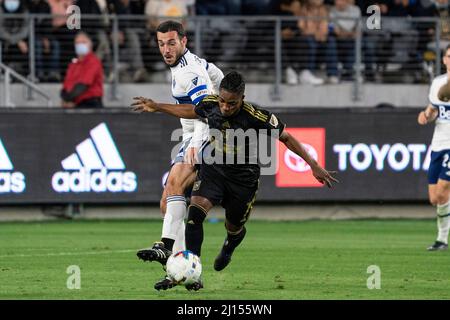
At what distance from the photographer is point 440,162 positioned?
1688cm

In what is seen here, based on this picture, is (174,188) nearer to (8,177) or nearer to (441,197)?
(441,197)

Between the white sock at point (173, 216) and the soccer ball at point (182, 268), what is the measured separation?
0.92 metres

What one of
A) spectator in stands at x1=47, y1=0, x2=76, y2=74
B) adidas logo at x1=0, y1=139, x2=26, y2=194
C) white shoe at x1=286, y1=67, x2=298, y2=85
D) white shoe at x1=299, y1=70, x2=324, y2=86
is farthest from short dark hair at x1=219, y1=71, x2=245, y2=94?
white shoe at x1=299, y1=70, x2=324, y2=86

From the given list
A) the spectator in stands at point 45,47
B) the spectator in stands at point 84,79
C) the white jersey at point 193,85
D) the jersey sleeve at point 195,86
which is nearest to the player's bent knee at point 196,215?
the white jersey at point 193,85

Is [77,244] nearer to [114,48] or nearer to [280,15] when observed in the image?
[114,48]

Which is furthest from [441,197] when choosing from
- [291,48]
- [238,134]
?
[291,48]

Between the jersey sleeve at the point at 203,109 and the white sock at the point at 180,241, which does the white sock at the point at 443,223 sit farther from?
the jersey sleeve at the point at 203,109

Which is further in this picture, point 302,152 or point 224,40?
point 224,40

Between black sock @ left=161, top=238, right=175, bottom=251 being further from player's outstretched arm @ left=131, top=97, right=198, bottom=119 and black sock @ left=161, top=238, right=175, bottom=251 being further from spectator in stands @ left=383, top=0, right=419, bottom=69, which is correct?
spectator in stands @ left=383, top=0, right=419, bottom=69

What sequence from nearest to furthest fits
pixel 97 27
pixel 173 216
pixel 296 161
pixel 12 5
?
pixel 173 216, pixel 296 161, pixel 12 5, pixel 97 27

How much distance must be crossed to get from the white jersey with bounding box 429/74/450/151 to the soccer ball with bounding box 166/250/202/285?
21.7 ft

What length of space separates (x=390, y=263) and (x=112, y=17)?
402 inches

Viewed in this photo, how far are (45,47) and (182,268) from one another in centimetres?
1278
